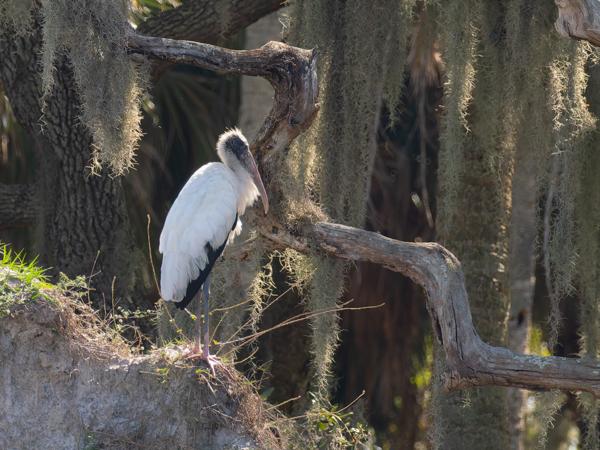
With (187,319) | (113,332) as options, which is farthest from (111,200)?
(113,332)

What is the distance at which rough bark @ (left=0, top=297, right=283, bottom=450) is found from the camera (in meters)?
5.32

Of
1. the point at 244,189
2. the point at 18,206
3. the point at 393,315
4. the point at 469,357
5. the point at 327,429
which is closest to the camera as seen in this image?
the point at 469,357

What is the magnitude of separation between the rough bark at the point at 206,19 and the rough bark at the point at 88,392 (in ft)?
8.57

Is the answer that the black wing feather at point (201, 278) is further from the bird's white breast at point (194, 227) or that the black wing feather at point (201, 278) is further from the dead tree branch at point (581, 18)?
the dead tree branch at point (581, 18)

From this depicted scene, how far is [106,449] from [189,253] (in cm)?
98

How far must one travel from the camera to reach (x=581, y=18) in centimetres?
464

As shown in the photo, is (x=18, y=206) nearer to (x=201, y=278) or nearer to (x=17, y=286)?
(x=201, y=278)

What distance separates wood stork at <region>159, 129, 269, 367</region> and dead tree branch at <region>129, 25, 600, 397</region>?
0.45ft

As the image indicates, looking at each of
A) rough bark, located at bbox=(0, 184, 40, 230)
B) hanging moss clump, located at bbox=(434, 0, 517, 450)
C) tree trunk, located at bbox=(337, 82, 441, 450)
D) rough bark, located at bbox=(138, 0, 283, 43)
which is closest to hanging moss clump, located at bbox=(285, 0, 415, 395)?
hanging moss clump, located at bbox=(434, 0, 517, 450)

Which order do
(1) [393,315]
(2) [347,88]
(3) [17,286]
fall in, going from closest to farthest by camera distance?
(3) [17,286], (2) [347,88], (1) [393,315]

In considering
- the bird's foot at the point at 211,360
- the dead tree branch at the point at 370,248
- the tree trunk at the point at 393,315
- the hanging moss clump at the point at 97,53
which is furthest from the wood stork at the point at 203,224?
the tree trunk at the point at 393,315

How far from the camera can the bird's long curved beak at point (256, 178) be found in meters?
5.61

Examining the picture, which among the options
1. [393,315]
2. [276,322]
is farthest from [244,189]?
[393,315]

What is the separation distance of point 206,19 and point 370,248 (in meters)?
2.59
